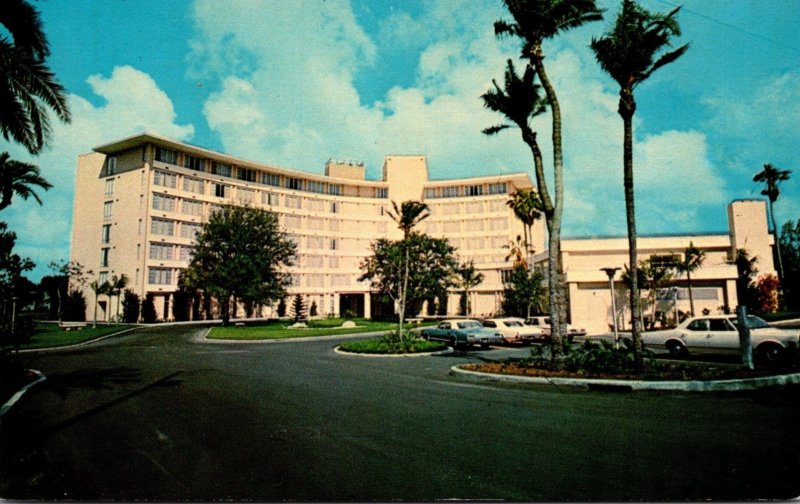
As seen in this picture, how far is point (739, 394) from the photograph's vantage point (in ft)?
29.1

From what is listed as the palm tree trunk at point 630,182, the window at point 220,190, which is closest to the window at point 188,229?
the window at point 220,190

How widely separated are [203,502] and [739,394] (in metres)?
9.45

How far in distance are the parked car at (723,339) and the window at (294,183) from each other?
57164 mm

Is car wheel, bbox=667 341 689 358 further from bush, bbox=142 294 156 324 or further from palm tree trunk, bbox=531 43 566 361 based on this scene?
bush, bbox=142 294 156 324

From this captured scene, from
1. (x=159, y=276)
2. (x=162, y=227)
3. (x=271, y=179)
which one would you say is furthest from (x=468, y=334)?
(x=271, y=179)

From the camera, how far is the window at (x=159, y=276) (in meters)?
50.6

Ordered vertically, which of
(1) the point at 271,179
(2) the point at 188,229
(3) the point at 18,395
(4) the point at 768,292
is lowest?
(3) the point at 18,395

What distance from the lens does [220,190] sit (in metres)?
59.4

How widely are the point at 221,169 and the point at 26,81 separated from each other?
5197 cm

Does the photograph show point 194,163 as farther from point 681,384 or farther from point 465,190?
point 681,384

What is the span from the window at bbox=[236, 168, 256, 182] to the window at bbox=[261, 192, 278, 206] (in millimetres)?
2582

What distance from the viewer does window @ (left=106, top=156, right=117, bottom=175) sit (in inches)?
2134

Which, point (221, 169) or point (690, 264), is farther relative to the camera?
point (221, 169)

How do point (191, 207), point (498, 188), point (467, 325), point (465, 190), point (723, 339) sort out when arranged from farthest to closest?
1. point (465, 190)
2. point (498, 188)
3. point (191, 207)
4. point (467, 325)
5. point (723, 339)
